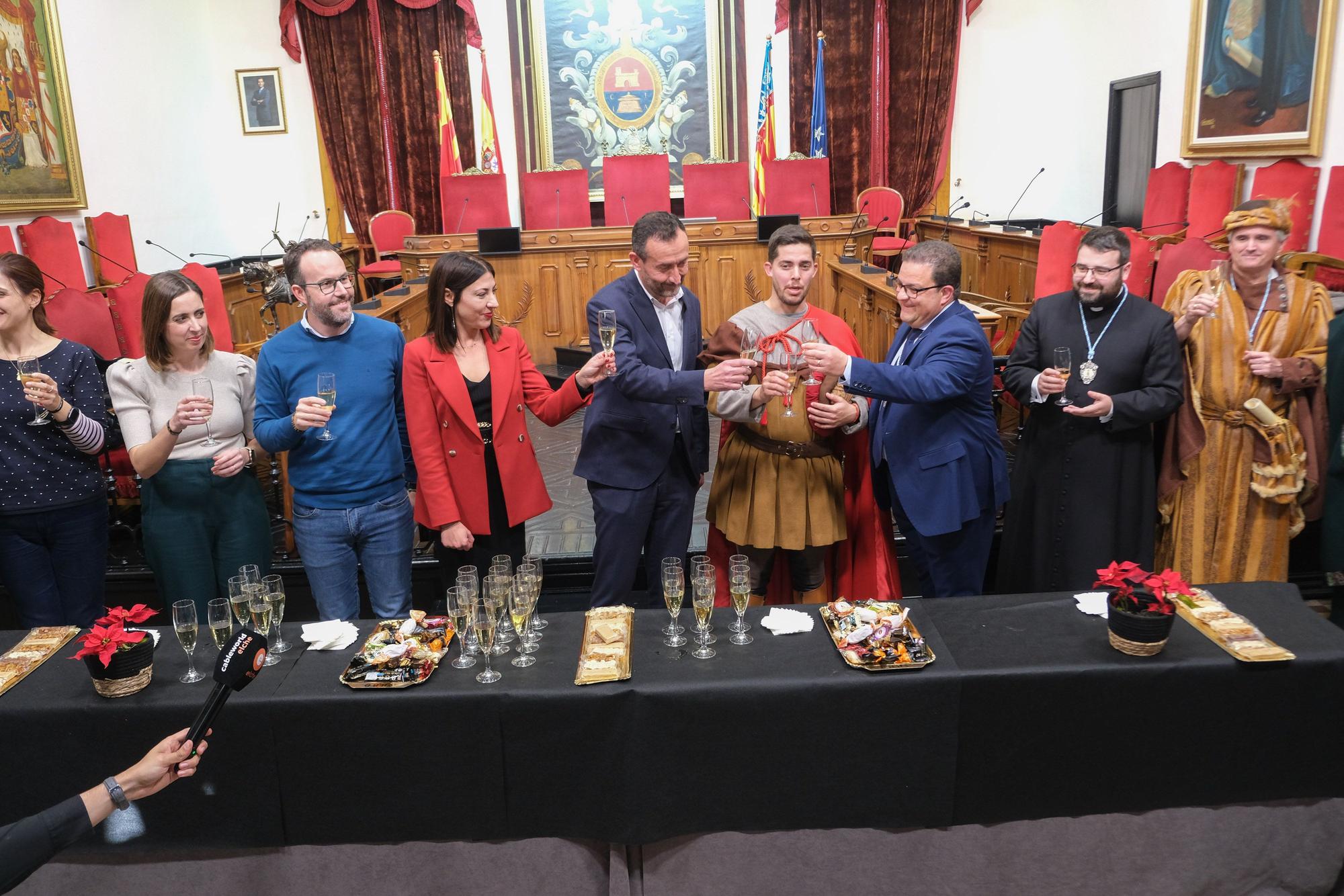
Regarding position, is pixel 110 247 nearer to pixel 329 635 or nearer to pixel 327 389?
pixel 327 389

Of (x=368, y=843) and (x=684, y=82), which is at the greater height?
(x=684, y=82)

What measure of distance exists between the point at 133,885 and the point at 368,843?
0.49 meters

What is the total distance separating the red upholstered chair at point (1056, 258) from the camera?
21.9 ft

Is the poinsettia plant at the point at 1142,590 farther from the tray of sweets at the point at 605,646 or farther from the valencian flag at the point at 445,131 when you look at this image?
the valencian flag at the point at 445,131

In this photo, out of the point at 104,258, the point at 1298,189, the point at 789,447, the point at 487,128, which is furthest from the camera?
the point at 487,128

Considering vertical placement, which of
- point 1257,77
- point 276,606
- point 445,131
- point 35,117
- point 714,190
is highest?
point 445,131

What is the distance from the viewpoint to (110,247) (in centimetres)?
766

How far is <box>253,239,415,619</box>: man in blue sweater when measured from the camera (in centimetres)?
Answer: 276

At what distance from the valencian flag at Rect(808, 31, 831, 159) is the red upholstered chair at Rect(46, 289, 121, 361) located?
729cm

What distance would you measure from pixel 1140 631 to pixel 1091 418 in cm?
121

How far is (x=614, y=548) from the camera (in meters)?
3.04

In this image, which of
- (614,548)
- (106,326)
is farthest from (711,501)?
(106,326)

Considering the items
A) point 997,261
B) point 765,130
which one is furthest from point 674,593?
point 765,130

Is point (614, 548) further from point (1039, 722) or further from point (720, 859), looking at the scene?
point (1039, 722)
